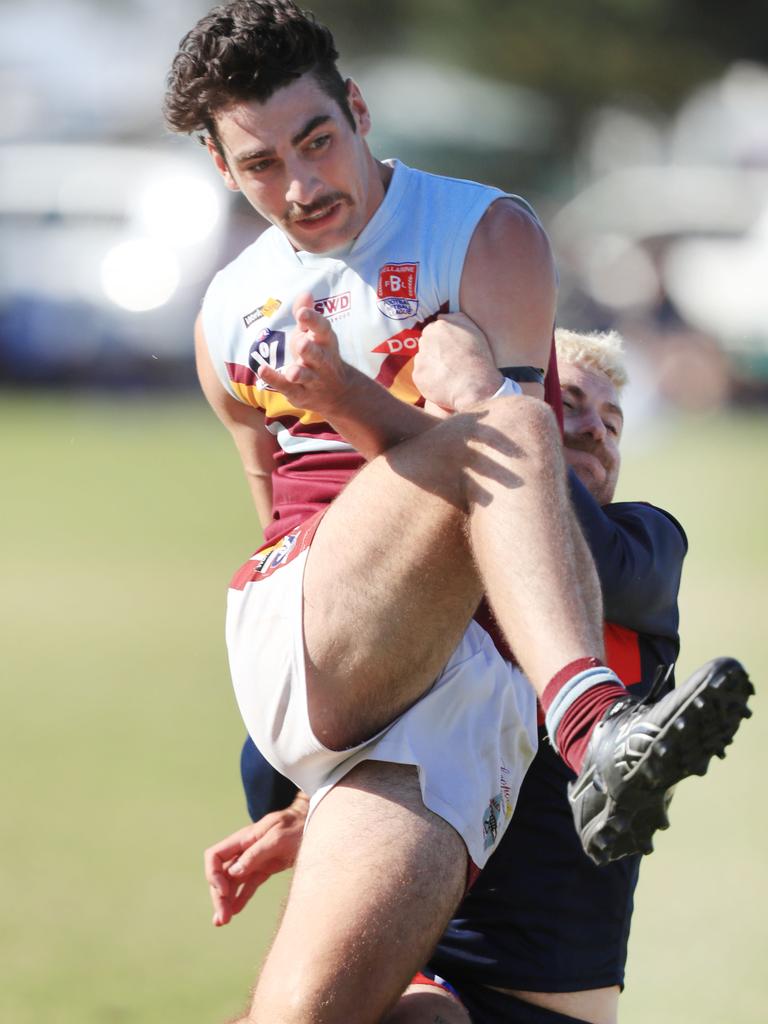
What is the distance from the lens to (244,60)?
407cm

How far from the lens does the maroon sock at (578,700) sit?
312 cm

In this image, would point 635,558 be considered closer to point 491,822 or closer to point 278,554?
point 491,822

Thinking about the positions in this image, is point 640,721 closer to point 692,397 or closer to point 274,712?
point 274,712

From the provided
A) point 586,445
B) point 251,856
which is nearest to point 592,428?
point 586,445

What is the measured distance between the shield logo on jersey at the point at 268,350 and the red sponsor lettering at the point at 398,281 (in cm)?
27

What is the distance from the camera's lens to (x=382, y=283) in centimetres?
403

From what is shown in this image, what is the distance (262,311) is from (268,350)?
0.36 ft

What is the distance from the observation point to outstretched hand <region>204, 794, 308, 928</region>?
14.0ft

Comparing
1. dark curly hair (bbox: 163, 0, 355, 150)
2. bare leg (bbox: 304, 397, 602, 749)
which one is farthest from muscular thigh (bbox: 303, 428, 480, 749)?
dark curly hair (bbox: 163, 0, 355, 150)

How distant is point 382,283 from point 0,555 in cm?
1010

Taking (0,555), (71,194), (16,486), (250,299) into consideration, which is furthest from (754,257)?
(250,299)

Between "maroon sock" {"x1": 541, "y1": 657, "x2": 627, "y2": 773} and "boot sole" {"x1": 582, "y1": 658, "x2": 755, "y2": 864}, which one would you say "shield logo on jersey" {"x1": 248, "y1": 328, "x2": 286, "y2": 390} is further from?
"boot sole" {"x1": 582, "y1": 658, "x2": 755, "y2": 864}

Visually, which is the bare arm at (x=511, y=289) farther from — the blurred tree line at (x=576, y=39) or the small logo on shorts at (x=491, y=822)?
the blurred tree line at (x=576, y=39)

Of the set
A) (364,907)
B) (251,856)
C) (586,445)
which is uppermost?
(586,445)
